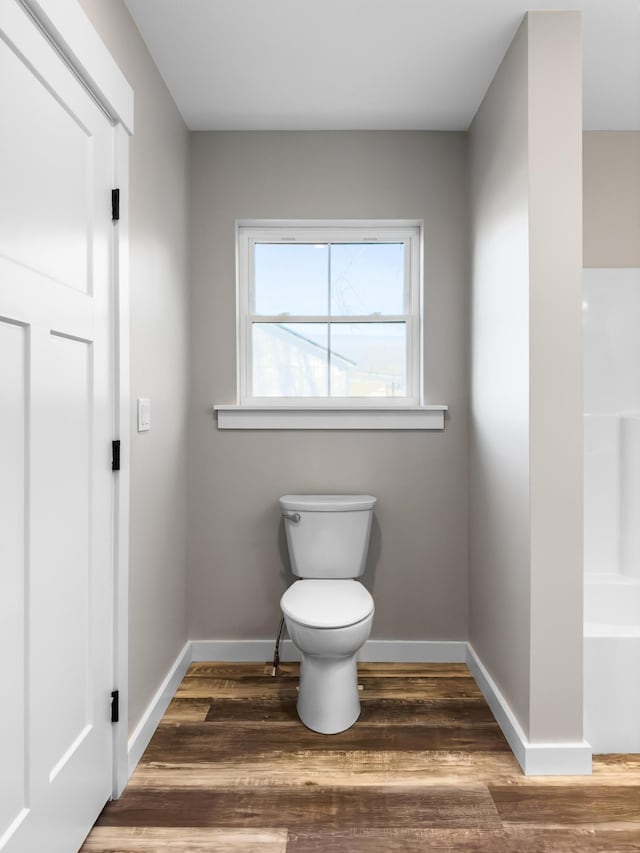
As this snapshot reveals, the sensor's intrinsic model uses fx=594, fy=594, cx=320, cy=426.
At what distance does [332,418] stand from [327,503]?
1.30 ft

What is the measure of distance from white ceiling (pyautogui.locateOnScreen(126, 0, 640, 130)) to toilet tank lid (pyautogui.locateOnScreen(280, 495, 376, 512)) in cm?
161

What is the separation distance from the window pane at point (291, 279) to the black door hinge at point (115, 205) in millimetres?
1095

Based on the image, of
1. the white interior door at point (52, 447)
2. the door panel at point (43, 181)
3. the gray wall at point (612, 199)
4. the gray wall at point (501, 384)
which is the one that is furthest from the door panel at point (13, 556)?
the gray wall at point (612, 199)

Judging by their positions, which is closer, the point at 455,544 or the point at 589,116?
the point at 589,116

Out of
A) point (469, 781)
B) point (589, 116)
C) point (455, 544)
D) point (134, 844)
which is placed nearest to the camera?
point (134, 844)

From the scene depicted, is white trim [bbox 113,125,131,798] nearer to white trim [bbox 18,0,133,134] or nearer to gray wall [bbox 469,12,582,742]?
white trim [bbox 18,0,133,134]

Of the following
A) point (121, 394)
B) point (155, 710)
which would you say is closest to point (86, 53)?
point (121, 394)

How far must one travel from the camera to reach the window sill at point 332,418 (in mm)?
2625

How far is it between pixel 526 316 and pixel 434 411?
0.82 meters

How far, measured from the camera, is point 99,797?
1.63 metres

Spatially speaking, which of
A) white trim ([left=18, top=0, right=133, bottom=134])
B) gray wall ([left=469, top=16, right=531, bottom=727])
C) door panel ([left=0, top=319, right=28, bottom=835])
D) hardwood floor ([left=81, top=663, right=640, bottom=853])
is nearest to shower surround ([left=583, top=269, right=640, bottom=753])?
gray wall ([left=469, top=16, right=531, bottom=727])

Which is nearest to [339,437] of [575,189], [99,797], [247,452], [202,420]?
[247,452]

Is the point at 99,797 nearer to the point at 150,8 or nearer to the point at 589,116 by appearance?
the point at 150,8

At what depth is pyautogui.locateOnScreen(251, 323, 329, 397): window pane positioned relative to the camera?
2754 mm
